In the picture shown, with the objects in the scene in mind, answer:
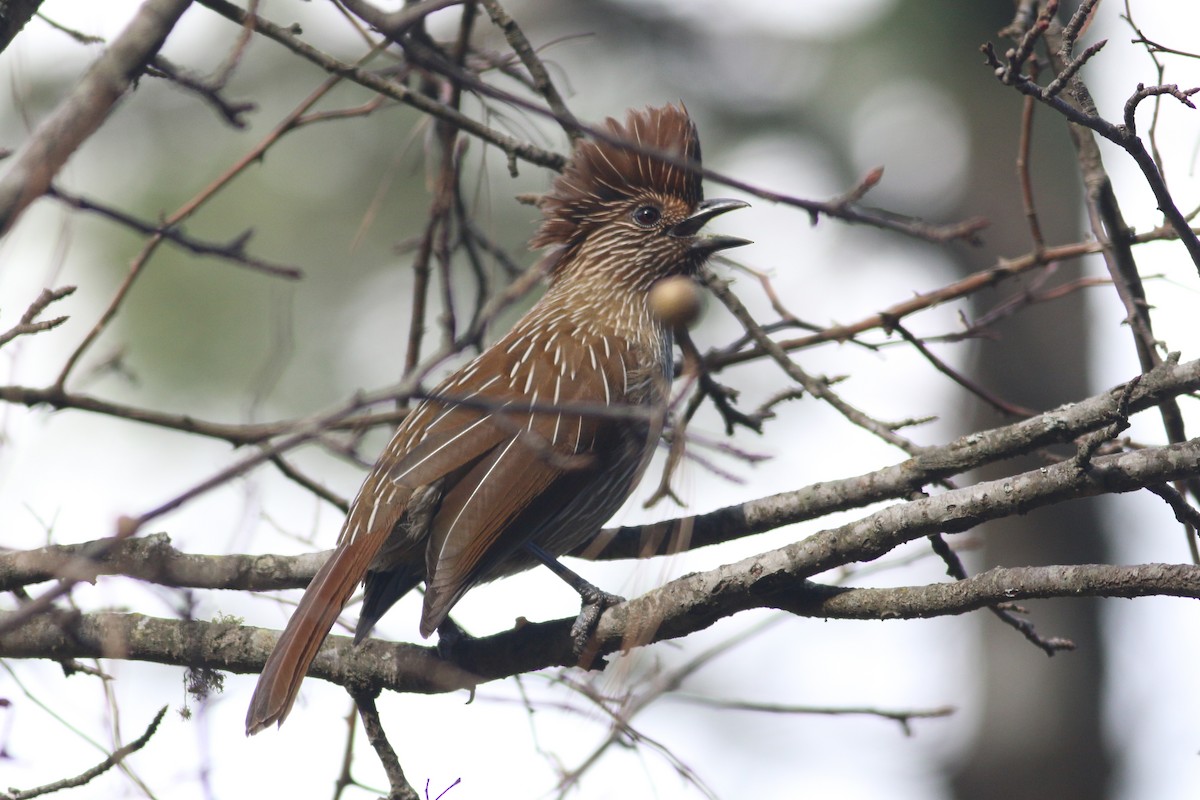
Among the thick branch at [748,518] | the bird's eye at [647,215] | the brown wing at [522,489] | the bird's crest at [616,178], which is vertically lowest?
the thick branch at [748,518]

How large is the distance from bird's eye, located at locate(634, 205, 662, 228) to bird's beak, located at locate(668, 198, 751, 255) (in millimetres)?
95

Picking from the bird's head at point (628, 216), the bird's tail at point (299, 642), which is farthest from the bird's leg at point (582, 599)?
the bird's head at point (628, 216)

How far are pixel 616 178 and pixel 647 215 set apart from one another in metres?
0.21

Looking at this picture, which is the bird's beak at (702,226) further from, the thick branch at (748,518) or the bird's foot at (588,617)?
the bird's foot at (588,617)

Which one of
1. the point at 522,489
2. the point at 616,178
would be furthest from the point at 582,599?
the point at 616,178

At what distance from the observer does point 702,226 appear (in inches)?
198

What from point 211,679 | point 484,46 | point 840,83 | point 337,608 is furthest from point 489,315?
point 840,83

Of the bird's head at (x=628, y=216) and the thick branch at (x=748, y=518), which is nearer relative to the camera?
the thick branch at (x=748, y=518)

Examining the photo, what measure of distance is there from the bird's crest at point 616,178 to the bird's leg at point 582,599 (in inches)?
61.2

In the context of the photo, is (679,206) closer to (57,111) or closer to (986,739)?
(57,111)

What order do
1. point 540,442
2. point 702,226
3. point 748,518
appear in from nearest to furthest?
point 540,442
point 748,518
point 702,226

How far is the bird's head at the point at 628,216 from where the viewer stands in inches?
195

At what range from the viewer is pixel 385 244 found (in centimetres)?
1080

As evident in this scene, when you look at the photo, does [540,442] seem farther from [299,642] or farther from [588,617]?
[299,642]
